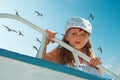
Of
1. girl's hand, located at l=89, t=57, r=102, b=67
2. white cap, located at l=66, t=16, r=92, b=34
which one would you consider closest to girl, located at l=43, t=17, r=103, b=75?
white cap, located at l=66, t=16, r=92, b=34

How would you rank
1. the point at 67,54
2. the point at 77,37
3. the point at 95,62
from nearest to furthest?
the point at 95,62
the point at 77,37
the point at 67,54

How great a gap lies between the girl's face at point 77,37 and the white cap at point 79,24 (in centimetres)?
5

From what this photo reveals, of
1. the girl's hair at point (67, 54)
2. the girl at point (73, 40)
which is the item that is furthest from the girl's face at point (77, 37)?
the girl's hair at point (67, 54)

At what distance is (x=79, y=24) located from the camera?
173 inches

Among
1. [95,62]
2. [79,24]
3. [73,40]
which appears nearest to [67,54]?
[73,40]

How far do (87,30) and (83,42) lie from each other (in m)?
0.18

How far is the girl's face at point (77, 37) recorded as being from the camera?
427 cm

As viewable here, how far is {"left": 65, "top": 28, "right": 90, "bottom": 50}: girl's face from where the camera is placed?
4268 millimetres

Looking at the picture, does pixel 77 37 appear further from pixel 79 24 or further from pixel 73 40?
pixel 79 24

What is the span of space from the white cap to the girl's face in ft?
0.17

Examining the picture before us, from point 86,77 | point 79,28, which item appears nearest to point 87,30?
point 79,28

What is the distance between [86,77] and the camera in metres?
2.99

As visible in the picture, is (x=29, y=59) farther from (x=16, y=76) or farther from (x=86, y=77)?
(x=86, y=77)

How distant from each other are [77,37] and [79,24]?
225mm
